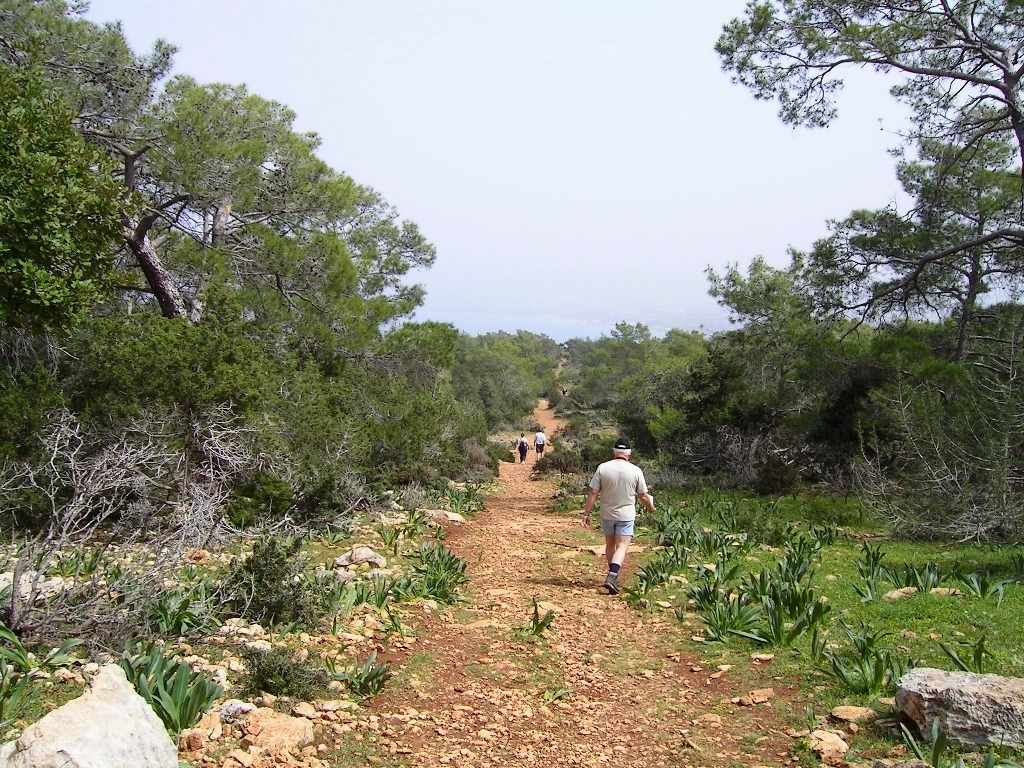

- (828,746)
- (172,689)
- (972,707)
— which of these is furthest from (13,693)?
(972,707)

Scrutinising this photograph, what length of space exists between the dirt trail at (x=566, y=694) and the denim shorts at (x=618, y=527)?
0.65m

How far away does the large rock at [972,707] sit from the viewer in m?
3.76

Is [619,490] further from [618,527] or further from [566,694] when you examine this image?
[566,694]

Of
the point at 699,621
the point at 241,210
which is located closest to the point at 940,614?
the point at 699,621

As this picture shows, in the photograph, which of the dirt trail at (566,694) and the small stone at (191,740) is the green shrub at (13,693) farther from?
the dirt trail at (566,694)

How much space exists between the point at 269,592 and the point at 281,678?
1394 mm

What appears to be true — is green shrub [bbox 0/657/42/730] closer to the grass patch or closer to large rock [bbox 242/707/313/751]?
large rock [bbox 242/707/313/751]

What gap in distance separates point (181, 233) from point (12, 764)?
11.4 metres

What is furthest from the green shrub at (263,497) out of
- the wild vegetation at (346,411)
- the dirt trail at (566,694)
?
the dirt trail at (566,694)

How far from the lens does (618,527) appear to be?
782cm

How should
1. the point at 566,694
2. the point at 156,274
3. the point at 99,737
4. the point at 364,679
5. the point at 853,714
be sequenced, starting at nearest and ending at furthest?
the point at 99,737, the point at 853,714, the point at 364,679, the point at 566,694, the point at 156,274

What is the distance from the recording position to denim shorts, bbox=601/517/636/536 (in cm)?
779

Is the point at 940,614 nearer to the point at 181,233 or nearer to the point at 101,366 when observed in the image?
the point at 101,366

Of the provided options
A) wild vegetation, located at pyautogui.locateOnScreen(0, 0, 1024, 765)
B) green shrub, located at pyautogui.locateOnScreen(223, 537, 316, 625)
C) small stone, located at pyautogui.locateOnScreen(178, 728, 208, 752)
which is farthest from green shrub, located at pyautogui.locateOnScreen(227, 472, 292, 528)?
small stone, located at pyautogui.locateOnScreen(178, 728, 208, 752)
